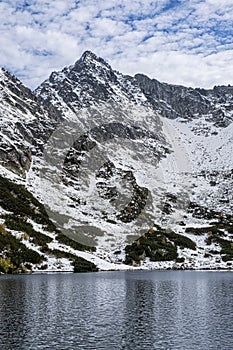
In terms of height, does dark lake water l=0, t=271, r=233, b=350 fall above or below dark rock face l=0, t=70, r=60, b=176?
→ below

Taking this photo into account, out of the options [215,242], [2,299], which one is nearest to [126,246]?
[215,242]

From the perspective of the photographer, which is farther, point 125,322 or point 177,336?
point 125,322

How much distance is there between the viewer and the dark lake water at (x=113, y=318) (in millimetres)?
30422

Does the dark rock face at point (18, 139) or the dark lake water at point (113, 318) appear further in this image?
the dark rock face at point (18, 139)

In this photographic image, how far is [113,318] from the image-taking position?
131ft

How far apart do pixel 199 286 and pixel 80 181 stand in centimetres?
11265

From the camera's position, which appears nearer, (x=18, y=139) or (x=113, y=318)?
(x=113, y=318)

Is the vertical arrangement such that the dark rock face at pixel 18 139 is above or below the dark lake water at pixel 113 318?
above

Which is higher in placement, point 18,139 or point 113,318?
point 18,139

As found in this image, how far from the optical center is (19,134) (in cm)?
17775

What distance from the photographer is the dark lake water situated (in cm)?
3042

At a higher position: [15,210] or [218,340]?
[15,210]

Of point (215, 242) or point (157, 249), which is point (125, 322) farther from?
point (215, 242)

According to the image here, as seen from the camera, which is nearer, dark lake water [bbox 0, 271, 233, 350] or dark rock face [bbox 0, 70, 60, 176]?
dark lake water [bbox 0, 271, 233, 350]
